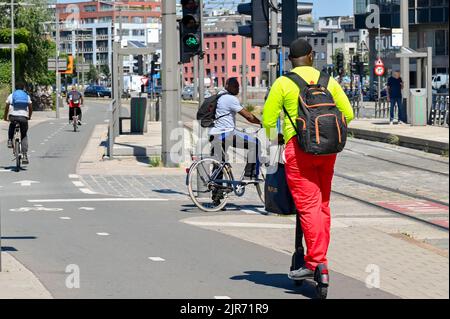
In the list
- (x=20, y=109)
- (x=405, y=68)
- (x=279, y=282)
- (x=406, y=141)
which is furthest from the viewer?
→ (x=405, y=68)

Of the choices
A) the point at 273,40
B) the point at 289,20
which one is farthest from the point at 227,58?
the point at 289,20

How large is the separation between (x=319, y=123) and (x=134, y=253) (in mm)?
3423

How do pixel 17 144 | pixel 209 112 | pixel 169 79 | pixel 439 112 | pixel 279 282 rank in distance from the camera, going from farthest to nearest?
pixel 439 112 < pixel 17 144 < pixel 169 79 < pixel 209 112 < pixel 279 282

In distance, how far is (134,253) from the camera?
1137 centimetres

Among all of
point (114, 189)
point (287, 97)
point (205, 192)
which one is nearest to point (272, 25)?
point (205, 192)

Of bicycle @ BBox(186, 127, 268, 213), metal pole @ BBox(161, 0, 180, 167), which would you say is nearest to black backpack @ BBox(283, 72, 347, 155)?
bicycle @ BBox(186, 127, 268, 213)

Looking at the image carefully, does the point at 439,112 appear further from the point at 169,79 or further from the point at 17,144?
the point at 17,144

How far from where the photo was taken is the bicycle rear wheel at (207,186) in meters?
15.3

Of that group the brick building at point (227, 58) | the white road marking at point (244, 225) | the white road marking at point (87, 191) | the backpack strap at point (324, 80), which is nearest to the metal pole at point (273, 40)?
the white road marking at point (244, 225)

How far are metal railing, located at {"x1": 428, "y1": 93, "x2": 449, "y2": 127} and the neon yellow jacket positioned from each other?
25964mm

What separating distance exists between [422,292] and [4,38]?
66180mm

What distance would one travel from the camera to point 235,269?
1036 centimetres

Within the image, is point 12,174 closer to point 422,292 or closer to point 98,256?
point 98,256

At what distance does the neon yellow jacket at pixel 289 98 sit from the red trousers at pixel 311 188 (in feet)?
0.60
